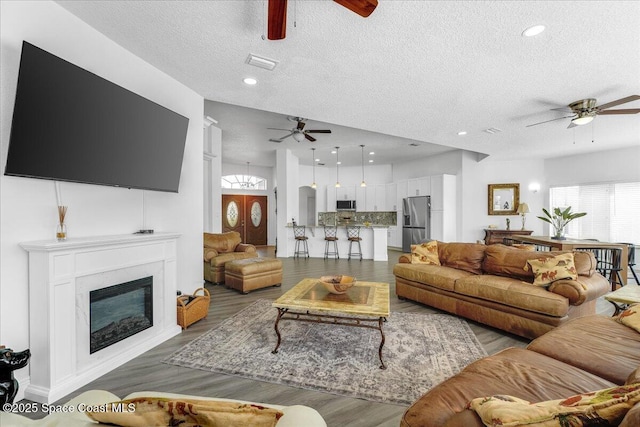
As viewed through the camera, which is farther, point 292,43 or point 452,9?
point 292,43

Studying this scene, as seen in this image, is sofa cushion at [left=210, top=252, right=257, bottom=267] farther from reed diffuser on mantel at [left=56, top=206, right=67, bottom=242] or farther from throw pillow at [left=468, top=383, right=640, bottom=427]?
throw pillow at [left=468, top=383, right=640, bottom=427]

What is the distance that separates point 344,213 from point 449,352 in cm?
818

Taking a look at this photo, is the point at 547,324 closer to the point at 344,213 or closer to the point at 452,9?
the point at 452,9

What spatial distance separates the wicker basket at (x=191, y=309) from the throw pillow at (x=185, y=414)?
2.58 m

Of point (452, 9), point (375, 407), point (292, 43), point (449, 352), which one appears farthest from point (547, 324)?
point (292, 43)

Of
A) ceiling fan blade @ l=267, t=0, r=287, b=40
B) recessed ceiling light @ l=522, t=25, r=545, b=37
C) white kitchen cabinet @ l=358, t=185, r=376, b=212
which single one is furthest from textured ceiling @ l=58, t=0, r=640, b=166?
white kitchen cabinet @ l=358, t=185, r=376, b=212

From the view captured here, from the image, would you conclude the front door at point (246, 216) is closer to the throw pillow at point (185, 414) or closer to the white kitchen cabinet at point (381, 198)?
the white kitchen cabinet at point (381, 198)

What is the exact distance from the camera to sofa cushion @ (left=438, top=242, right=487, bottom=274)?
154 inches

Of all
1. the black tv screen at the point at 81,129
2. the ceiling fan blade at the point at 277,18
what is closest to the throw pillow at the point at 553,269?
the ceiling fan blade at the point at 277,18

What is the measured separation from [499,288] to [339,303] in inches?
74.5

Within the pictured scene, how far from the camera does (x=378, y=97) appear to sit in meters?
3.79

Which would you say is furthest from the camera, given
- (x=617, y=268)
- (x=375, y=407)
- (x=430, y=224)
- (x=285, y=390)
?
(x=430, y=224)

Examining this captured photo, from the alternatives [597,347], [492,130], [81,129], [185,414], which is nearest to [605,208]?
[492,130]

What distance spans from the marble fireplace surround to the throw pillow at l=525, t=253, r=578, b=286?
13.6 ft
